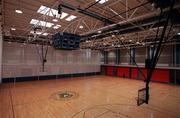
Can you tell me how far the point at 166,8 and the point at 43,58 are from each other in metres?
13.5

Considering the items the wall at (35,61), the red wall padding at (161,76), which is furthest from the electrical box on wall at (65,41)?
the red wall padding at (161,76)

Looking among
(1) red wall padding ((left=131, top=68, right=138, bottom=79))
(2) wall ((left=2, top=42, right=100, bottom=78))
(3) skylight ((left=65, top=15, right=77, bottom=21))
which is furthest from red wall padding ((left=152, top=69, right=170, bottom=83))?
(3) skylight ((left=65, top=15, right=77, bottom=21))

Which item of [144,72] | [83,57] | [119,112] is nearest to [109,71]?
[83,57]

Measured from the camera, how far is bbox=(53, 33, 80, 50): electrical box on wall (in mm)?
6559

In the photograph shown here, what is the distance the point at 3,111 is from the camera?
220 inches

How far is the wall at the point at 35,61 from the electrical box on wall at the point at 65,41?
8337 millimetres

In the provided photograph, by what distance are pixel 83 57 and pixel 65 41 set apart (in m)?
11.6

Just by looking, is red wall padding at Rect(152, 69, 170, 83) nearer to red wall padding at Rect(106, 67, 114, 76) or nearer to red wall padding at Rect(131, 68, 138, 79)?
red wall padding at Rect(131, 68, 138, 79)

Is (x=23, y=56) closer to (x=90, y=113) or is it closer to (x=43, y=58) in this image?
(x=43, y=58)

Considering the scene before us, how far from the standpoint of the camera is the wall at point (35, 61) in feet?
41.0

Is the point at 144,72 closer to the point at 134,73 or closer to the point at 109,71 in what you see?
the point at 134,73

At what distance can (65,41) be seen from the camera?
6.72 metres

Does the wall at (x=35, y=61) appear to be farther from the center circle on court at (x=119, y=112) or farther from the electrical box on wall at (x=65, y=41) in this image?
the center circle on court at (x=119, y=112)

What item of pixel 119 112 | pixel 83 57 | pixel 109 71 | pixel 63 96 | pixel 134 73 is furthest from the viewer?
pixel 109 71
